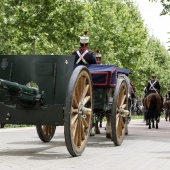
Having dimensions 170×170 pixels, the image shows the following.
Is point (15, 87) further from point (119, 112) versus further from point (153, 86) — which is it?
point (153, 86)

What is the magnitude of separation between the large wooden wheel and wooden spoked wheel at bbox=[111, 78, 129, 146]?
3.99ft

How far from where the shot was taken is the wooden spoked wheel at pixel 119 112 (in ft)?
36.3

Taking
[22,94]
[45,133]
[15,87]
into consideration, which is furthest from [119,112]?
[15,87]

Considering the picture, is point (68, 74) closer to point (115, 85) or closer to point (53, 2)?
point (115, 85)

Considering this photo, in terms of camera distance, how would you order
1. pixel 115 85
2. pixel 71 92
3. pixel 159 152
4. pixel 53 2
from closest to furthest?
pixel 71 92 → pixel 159 152 → pixel 115 85 → pixel 53 2

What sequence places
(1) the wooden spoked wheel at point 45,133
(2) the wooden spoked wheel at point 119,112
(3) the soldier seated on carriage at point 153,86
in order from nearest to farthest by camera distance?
(2) the wooden spoked wheel at point 119,112 → (1) the wooden spoked wheel at point 45,133 → (3) the soldier seated on carriage at point 153,86

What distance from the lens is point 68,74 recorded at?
381 inches

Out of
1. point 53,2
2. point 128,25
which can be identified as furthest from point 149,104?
point 128,25

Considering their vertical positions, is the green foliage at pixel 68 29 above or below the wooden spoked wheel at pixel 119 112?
above

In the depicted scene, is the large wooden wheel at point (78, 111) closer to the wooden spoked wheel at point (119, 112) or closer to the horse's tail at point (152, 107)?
the wooden spoked wheel at point (119, 112)

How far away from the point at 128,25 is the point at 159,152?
4125 centimetres

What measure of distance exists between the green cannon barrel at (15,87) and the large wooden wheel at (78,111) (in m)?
0.76

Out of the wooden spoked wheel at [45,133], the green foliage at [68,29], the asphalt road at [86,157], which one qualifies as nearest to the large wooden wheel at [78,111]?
the asphalt road at [86,157]

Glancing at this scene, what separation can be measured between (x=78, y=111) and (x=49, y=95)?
2.31ft
